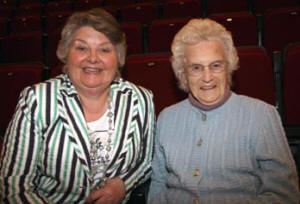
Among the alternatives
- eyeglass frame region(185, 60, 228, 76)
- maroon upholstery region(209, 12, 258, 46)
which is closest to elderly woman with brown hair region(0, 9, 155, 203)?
eyeglass frame region(185, 60, 228, 76)

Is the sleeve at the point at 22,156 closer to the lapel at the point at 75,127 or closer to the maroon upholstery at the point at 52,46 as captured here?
the lapel at the point at 75,127

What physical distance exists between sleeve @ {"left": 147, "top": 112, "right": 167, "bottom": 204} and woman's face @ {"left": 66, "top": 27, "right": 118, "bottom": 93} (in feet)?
0.91

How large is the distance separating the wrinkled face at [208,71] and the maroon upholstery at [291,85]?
35cm

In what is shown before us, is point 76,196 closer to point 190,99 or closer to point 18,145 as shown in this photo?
point 18,145

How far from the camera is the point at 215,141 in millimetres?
968

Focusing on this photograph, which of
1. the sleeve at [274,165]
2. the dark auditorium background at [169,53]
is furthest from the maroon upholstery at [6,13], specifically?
the sleeve at [274,165]

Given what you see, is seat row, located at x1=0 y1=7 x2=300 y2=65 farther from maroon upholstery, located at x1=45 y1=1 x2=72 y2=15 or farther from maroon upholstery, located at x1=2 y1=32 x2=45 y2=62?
maroon upholstery, located at x1=45 y1=1 x2=72 y2=15

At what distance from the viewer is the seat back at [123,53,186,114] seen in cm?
132

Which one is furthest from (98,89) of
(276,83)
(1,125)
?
(276,83)

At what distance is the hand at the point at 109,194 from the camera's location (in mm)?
968

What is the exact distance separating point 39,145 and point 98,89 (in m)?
0.27

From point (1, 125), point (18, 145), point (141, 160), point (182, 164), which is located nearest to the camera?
point (18, 145)

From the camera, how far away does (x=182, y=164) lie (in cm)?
100

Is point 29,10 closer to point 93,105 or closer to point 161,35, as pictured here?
point 161,35
